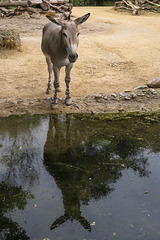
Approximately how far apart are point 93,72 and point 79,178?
519 centimetres

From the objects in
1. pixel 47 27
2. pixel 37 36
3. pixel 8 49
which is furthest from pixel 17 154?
pixel 37 36

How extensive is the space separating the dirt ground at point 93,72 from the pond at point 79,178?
0.79m

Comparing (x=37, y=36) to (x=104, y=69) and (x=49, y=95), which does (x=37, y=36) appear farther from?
(x=49, y=95)

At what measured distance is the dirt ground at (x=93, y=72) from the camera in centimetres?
677

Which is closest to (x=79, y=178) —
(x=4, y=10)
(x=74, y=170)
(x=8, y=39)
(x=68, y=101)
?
(x=74, y=170)

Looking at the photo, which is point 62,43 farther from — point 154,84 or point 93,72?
point 93,72

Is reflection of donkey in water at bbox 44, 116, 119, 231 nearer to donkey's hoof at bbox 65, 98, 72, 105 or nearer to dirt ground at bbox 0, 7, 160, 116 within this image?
donkey's hoof at bbox 65, 98, 72, 105

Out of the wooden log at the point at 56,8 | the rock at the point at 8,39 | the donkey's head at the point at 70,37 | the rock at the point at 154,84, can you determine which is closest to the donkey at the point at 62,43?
the donkey's head at the point at 70,37

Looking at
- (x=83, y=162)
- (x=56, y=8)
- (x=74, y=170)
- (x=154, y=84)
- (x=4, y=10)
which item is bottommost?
(x=74, y=170)

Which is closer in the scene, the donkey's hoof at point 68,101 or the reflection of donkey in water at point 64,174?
the reflection of donkey in water at point 64,174

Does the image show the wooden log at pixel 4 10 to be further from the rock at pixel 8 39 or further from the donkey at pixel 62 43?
the donkey at pixel 62 43

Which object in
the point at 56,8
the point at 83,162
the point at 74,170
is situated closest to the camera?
the point at 74,170

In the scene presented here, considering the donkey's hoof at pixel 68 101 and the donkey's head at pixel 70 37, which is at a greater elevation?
the donkey's head at pixel 70 37

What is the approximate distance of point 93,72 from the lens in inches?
347
